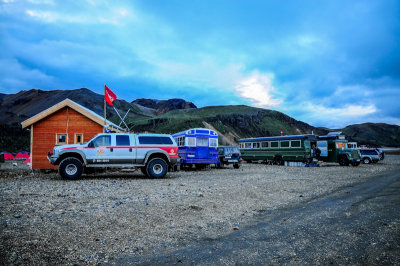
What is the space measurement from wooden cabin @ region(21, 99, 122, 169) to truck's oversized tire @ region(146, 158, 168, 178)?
5.52 metres

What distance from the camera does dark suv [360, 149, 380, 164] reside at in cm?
2964

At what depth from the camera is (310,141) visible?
23.4m

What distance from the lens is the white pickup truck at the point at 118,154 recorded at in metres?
12.2

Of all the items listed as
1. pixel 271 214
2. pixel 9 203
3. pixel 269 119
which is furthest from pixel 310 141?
pixel 269 119

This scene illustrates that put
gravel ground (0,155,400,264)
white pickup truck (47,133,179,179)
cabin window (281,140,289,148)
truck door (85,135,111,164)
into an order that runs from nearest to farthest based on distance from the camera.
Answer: gravel ground (0,155,400,264) → white pickup truck (47,133,179,179) → truck door (85,135,111,164) → cabin window (281,140,289,148)

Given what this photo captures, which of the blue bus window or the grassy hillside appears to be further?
the grassy hillside

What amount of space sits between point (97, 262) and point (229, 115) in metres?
96.4

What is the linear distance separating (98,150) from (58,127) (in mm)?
6660

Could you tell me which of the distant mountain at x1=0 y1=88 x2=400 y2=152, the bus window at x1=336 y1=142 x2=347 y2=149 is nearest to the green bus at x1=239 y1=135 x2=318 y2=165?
the bus window at x1=336 y1=142 x2=347 y2=149

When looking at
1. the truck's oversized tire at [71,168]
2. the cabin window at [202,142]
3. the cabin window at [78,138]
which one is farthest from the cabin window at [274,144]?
the truck's oversized tire at [71,168]

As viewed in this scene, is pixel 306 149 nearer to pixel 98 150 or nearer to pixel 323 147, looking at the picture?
pixel 323 147

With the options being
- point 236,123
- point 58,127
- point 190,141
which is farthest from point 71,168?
point 236,123

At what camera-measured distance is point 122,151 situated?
42.4 feet

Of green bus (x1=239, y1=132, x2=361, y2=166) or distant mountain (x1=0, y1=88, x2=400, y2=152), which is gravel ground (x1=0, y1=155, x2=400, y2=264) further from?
→ distant mountain (x1=0, y1=88, x2=400, y2=152)
